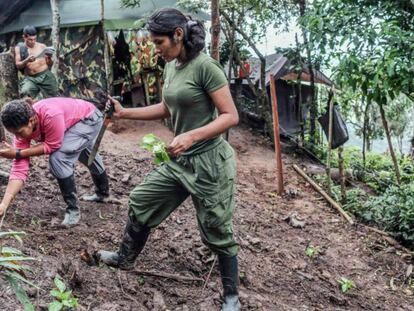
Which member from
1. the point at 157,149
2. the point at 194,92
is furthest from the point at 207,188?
the point at 194,92

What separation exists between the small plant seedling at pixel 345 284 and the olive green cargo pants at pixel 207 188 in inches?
69.3

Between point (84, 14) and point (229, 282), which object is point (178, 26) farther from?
point (84, 14)

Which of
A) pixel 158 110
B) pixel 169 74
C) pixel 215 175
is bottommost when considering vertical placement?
pixel 215 175

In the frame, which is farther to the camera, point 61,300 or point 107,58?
point 107,58

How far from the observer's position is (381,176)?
31.9ft

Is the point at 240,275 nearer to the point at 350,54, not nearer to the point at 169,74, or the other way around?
the point at 169,74

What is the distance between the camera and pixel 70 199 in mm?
4617

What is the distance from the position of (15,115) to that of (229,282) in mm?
1953

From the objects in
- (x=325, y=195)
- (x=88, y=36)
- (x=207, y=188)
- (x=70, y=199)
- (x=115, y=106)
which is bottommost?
(x=325, y=195)

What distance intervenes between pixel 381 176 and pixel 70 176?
6877mm

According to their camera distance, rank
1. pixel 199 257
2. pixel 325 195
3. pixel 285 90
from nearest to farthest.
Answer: pixel 199 257 < pixel 325 195 < pixel 285 90

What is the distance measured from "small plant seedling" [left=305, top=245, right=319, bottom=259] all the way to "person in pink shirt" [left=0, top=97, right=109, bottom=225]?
7.72ft

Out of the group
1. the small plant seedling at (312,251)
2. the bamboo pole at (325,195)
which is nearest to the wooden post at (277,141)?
the bamboo pole at (325,195)

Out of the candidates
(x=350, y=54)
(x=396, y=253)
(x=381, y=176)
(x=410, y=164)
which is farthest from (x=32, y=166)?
(x=410, y=164)
